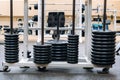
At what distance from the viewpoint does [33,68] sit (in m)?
3.28

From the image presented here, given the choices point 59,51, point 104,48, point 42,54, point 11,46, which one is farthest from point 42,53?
point 104,48

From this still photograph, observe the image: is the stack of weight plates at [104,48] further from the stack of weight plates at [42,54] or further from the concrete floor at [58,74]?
the stack of weight plates at [42,54]

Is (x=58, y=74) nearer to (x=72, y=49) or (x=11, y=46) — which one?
(x=72, y=49)

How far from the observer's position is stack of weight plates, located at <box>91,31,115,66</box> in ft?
9.30

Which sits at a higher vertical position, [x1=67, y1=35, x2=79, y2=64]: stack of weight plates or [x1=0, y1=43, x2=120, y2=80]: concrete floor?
[x1=67, y1=35, x2=79, y2=64]: stack of weight plates

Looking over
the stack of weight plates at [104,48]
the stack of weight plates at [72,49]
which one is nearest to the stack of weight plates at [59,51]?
the stack of weight plates at [72,49]

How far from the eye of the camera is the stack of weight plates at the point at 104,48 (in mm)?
2836

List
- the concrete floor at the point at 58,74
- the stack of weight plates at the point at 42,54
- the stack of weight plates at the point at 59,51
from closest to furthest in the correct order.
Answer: the concrete floor at the point at 58,74 < the stack of weight plates at the point at 42,54 < the stack of weight plates at the point at 59,51

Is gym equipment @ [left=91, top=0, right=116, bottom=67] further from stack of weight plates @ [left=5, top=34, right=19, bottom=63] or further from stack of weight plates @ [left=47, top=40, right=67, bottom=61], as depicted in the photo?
stack of weight plates @ [left=5, top=34, right=19, bottom=63]

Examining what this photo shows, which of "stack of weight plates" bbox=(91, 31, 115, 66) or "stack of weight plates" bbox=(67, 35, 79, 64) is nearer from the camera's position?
"stack of weight plates" bbox=(91, 31, 115, 66)

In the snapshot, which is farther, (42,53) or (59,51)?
(59,51)

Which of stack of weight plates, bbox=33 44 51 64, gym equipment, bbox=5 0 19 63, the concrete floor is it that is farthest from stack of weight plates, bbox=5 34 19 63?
stack of weight plates, bbox=33 44 51 64

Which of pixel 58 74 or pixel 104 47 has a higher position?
pixel 104 47

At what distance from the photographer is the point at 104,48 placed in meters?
2.84
